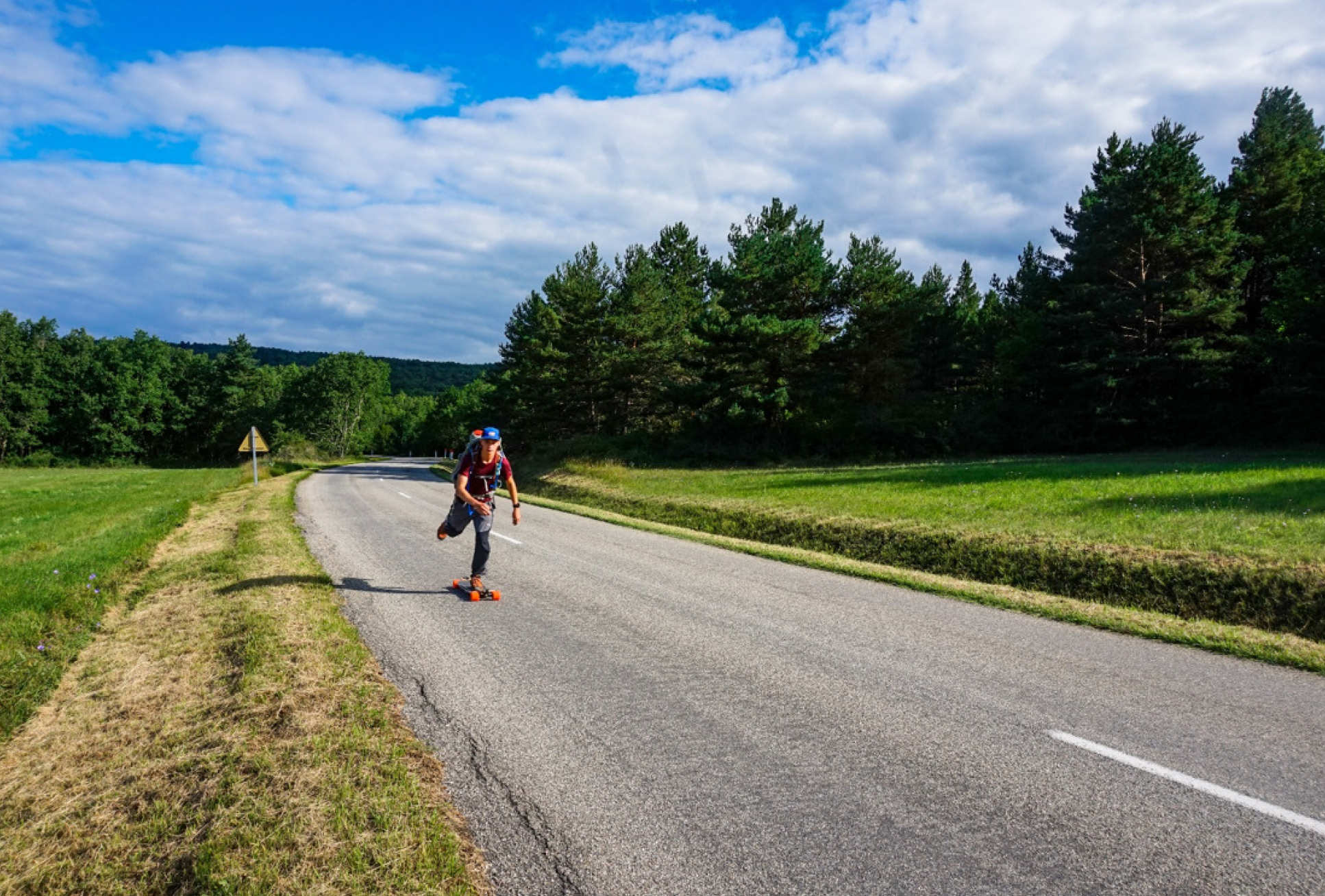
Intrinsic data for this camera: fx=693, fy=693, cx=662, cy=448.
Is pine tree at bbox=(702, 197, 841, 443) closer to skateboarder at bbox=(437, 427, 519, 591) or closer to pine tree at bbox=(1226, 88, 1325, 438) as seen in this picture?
pine tree at bbox=(1226, 88, 1325, 438)

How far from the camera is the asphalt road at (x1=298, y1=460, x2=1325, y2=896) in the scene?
3066mm

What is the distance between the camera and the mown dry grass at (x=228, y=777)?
3027mm

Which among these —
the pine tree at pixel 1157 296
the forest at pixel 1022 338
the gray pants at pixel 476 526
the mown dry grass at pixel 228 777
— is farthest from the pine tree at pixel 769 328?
the mown dry grass at pixel 228 777

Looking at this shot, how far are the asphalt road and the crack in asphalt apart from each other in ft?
0.05

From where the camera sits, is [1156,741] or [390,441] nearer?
[1156,741]

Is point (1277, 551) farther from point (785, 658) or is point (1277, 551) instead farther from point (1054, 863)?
point (1054, 863)

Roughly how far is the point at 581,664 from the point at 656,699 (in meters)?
1.02

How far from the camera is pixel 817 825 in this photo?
335 cm

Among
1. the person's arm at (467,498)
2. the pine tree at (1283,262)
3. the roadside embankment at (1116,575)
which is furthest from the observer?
the pine tree at (1283,262)

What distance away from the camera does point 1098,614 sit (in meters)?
7.65

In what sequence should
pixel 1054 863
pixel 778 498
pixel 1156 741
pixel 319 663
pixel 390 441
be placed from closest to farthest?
1. pixel 1054 863
2. pixel 1156 741
3. pixel 319 663
4. pixel 778 498
5. pixel 390 441

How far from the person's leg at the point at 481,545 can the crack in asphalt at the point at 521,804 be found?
3.50 m

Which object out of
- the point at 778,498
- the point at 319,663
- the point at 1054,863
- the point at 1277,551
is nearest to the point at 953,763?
the point at 1054,863

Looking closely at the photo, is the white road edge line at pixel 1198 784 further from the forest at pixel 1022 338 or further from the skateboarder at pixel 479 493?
the forest at pixel 1022 338
